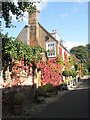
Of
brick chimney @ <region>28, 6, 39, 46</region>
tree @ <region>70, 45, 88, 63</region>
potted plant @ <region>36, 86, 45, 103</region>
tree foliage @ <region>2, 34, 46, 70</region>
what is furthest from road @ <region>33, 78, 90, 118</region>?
tree @ <region>70, 45, 88, 63</region>

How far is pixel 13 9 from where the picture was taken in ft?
28.6

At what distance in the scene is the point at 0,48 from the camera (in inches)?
373

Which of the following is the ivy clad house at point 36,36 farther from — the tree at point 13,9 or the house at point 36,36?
the tree at point 13,9

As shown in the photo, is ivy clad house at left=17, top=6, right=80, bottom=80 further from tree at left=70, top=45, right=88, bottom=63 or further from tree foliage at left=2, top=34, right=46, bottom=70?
tree at left=70, top=45, right=88, bottom=63

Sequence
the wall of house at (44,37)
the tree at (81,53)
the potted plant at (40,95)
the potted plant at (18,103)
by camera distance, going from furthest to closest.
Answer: the tree at (81,53) < the wall of house at (44,37) < the potted plant at (40,95) < the potted plant at (18,103)

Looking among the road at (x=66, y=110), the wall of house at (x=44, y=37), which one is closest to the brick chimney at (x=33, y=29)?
the wall of house at (x=44, y=37)

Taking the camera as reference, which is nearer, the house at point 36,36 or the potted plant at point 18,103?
the potted plant at point 18,103

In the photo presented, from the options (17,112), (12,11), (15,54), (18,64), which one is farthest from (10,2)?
(17,112)

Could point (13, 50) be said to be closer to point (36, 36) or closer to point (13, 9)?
point (13, 9)

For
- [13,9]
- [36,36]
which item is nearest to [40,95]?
[13,9]

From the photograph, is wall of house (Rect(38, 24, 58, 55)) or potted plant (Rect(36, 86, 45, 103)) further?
wall of house (Rect(38, 24, 58, 55))

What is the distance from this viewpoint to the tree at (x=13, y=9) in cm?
851

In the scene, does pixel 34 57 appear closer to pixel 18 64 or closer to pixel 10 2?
pixel 18 64

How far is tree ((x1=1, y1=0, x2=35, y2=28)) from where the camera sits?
8508 mm
